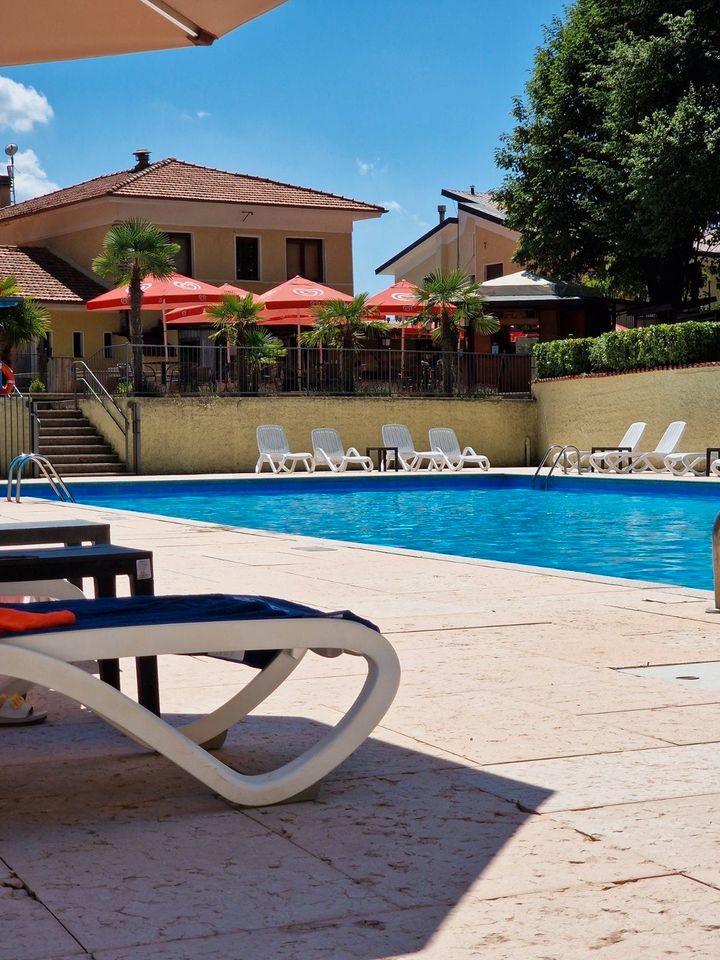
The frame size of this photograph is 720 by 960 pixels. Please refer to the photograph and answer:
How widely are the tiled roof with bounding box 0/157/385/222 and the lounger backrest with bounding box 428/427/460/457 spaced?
501 inches

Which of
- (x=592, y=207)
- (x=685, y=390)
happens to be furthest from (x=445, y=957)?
(x=592, y=207)

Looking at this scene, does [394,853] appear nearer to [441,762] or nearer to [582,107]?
[441,762]

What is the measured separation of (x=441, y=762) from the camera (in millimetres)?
4000

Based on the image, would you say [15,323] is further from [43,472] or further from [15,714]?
[15,714]

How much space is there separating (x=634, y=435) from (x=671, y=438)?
1028 millimetres

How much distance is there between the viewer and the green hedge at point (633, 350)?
24156 millimetres

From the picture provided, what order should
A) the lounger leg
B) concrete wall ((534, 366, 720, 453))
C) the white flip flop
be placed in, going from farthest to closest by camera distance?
concrete wall ((534, 366, 720, 453)) → the white flip flop → the lounger leg

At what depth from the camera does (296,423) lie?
26.8 m

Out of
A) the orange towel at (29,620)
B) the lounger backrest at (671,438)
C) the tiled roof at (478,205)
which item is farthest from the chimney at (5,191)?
the orange towel at (29,620)

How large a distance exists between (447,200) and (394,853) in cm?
4389

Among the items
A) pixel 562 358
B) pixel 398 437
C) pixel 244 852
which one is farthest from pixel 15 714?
pixel 562 358

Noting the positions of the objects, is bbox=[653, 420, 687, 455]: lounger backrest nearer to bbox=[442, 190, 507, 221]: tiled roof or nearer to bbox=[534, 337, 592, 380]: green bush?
bbox=[534, 337, 592, 380]: green bush

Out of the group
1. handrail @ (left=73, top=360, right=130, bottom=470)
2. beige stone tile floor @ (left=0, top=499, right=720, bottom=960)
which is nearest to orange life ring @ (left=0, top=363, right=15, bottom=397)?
handrail @ (left=73, top=360, right=130, bottom=470)

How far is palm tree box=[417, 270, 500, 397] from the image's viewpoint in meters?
28.0
